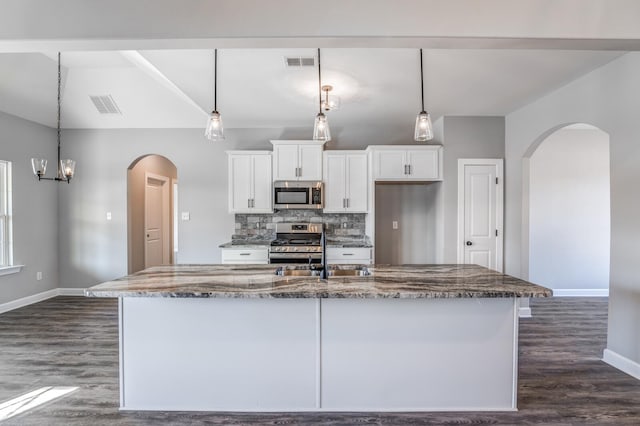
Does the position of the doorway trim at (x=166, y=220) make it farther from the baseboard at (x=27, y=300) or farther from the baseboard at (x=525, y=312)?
the baseboard at (x=525, y=312)

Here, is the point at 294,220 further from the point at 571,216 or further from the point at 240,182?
the point at 571,216

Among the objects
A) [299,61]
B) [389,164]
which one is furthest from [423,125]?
[389,164]

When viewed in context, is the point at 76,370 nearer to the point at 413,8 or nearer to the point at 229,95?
the point at 229,95

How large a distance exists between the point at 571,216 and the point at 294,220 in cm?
417

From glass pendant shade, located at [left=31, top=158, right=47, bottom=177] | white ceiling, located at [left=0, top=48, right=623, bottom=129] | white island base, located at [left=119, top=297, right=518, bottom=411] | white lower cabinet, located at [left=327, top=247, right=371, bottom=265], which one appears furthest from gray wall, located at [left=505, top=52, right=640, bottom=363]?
glass pendant shade, located at [left=31, top=158, right=47, bottom=177]

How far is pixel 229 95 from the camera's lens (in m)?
3.73

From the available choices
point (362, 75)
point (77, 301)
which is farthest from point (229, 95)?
point (77, 301)

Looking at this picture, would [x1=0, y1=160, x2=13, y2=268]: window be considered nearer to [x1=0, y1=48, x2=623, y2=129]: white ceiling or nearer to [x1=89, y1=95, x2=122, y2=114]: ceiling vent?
[x1=0, y1=48, x2=623, y2=129]: white ceiling

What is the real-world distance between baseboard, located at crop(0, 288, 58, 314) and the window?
0.51 metres

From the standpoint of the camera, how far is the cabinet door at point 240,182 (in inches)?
185

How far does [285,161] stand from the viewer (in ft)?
15.3

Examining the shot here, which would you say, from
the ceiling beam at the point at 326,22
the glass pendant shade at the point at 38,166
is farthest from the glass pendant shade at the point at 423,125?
the glass pendant shade at the point at 38,166

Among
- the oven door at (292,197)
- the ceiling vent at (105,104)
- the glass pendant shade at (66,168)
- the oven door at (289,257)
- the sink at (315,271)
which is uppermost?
the ceiling vent at (105,104)

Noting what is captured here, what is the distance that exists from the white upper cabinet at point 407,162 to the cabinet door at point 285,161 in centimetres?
106
